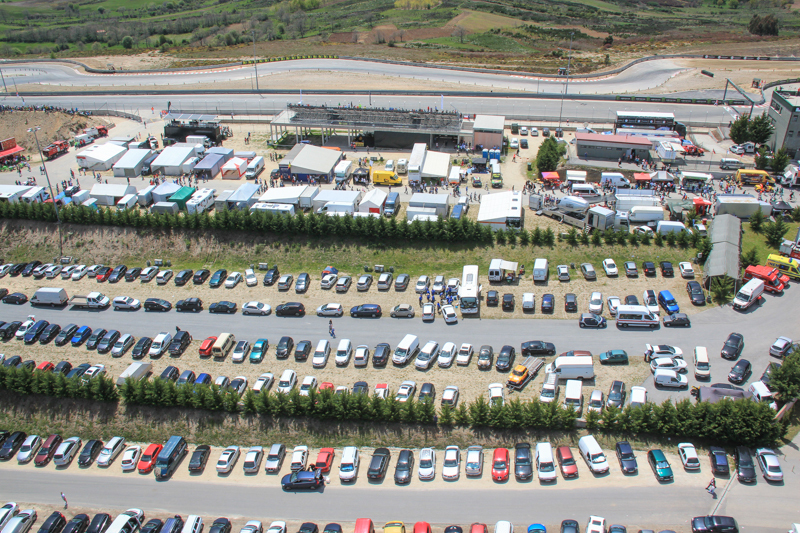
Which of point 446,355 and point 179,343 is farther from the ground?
point 446,355

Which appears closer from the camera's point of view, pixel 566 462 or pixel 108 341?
pixel 566 462

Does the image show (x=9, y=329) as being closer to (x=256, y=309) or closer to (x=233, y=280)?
(x=233, y=280)

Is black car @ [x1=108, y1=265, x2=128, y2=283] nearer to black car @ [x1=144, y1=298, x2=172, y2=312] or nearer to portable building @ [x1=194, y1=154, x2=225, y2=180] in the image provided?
black car @ [x1=144, y1=298, x2=172, y2=312]

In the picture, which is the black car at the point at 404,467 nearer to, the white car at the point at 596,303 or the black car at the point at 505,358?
the black car at the point at 505,358

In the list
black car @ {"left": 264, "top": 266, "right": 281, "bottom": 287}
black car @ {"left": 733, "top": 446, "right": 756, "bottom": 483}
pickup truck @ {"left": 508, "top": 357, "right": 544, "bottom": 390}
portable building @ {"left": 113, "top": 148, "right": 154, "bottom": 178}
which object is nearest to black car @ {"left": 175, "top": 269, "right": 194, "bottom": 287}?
black car @ {"left": 264, "top": 266, "right": 281, "bottom": 287}

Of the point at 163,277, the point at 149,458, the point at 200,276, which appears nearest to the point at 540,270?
the point at 200,276

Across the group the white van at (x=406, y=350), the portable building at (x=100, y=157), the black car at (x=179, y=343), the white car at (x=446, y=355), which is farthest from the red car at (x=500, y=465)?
the portable building at (x=100, y=157)

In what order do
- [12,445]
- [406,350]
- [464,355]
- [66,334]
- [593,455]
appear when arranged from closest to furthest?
[593,455], [12,445], [464,355], [406,350], [66,334]
